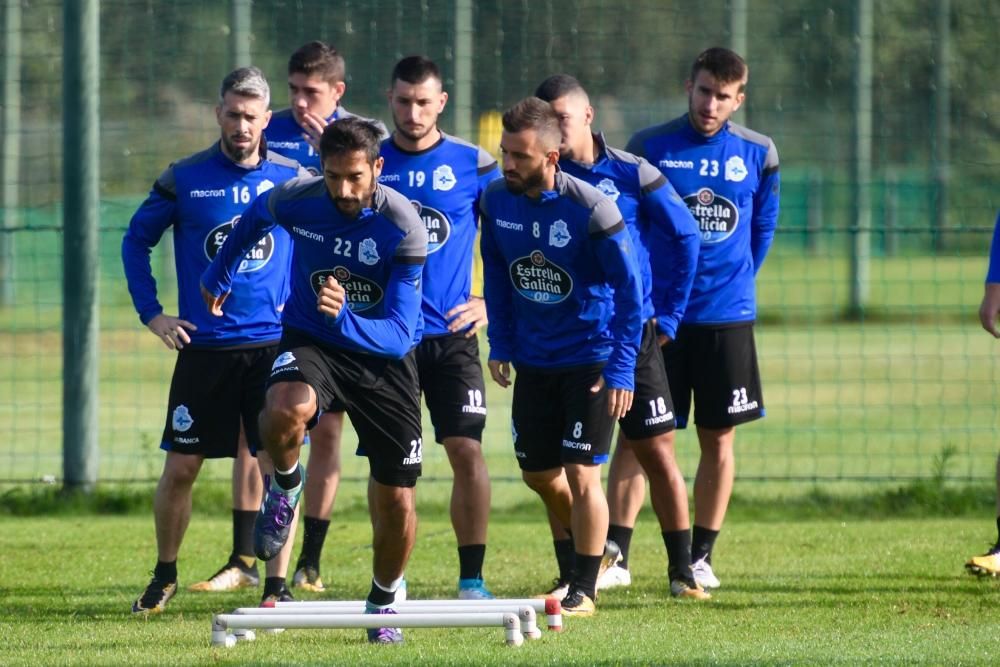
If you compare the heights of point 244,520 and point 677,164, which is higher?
point 677,164

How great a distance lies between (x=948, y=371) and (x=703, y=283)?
1058cm

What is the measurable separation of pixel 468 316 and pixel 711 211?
135 cm

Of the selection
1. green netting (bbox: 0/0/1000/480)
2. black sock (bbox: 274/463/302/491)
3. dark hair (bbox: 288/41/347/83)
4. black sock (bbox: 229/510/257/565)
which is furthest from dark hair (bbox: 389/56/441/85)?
green netting (bbox: 0/0/1000/480)

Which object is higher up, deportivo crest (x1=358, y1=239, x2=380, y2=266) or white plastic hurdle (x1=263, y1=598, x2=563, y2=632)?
deportivo crest (x1=358, y1=239, x2=380, y2=266)

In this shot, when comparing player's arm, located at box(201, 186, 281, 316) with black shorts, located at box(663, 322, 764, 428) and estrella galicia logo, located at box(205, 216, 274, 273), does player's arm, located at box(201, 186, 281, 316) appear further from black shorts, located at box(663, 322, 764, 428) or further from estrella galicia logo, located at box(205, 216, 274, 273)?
black shorts, located at box(663, 322, 764, 428)

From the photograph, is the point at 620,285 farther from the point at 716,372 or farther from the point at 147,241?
the point at 147,241

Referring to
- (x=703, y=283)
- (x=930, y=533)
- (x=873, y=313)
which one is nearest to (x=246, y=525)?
(x=703, y=283)

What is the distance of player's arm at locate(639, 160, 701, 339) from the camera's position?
7156 mm

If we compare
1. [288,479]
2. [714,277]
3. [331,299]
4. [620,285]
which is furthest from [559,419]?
[331,299]

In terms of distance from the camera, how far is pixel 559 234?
6.67 meters

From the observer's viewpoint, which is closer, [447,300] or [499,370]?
[499,370]

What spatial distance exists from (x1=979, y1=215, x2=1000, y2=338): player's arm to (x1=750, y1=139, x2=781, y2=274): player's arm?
109cm

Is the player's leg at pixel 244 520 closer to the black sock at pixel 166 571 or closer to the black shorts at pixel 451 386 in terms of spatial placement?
the black sock at pixel 166 571

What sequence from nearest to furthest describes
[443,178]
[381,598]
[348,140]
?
[348,140], [381,598], [443,178]
